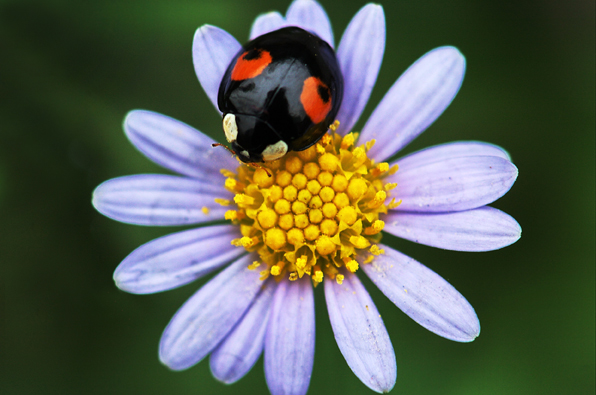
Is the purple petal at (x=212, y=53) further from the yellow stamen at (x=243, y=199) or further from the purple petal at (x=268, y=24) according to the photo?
the yellow stamen at (x=243, y=199)

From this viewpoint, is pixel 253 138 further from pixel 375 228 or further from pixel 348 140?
pixel 375 228

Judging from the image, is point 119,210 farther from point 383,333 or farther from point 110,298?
point 383,333

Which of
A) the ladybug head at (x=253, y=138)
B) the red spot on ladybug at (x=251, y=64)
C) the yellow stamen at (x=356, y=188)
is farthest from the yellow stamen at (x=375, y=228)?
the red spot on ladybug at (x=251, y=64)

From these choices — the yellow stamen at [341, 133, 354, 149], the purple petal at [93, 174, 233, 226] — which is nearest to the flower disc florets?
the yellow stamen at [341, 133, 354, 149]

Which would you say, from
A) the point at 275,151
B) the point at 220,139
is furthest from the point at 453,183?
the point at 220,139

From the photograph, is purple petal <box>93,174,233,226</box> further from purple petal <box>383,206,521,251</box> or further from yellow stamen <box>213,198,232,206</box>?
purple petal <box>383,206,521,251</box>

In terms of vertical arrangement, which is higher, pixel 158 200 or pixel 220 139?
pixel 220 139
